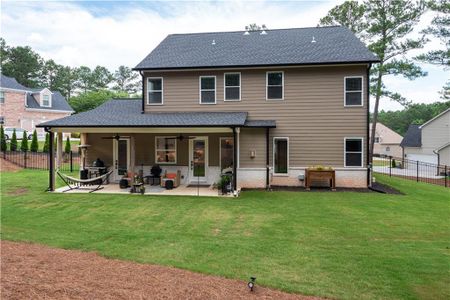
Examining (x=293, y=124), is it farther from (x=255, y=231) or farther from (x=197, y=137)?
(x=255, y=231)

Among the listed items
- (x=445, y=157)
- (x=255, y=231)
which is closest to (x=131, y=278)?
(x=255, y=231)

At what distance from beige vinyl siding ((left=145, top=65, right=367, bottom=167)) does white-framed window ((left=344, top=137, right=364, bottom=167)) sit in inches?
7.3

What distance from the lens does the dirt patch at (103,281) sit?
154 inches

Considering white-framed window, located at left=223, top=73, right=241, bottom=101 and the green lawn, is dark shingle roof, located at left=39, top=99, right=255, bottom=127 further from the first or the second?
the green lawn

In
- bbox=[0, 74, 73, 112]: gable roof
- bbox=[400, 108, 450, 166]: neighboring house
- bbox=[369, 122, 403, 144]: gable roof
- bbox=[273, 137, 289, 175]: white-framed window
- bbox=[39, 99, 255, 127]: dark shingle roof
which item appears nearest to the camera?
bbox=[39, 99, 255, 127]: dark shingle roof

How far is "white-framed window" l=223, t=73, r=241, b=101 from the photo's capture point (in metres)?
13.7

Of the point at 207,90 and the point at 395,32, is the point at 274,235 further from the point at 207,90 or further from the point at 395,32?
the point at 395,32

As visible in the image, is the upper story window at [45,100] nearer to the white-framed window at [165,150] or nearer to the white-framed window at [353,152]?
the white-framed window at [165,150]

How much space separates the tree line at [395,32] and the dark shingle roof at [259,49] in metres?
7.90

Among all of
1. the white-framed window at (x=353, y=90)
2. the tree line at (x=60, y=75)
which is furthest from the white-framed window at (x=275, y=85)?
the tree line at (x=60, y=75)

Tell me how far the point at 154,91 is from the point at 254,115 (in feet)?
16.8

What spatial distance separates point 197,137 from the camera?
13.2m

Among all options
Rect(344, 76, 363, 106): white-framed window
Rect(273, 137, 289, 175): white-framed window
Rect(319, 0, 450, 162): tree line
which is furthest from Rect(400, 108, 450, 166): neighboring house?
Rect(273, 137, 289, 175): white-framed window

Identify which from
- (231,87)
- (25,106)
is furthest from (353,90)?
(25,106)
